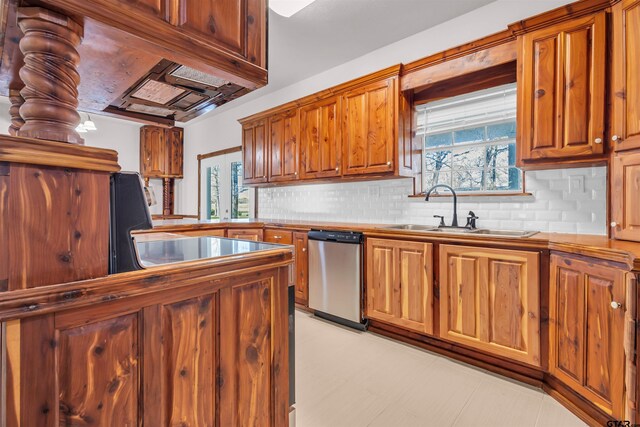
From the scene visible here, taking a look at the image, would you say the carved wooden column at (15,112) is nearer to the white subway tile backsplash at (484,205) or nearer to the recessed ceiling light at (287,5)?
the recessed ceiling light at (287,5)

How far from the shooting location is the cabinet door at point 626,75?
1.75 metres

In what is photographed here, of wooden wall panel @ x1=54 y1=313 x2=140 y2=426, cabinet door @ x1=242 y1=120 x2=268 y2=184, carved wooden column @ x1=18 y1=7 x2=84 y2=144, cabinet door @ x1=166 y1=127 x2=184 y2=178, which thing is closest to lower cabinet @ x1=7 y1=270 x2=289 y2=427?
wooden wall panel @ x1=54 y1=313 x2=140 y2=426

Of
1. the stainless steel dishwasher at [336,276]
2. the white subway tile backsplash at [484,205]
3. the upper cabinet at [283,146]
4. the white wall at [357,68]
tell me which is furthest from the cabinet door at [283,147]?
the stainless steel dishwasher at [336,276]

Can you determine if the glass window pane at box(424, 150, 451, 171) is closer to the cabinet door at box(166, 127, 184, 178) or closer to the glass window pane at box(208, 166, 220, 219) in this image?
the glass window pane at box(208, 166, 220, 219)

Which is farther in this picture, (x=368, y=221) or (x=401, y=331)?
(x=368, y=221)

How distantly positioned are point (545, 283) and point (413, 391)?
3.56 feet

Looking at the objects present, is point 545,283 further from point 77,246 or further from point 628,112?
point 77,246

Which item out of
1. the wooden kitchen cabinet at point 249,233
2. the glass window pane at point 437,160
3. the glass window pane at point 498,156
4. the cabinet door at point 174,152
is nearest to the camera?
the glass window pane at point 498,156

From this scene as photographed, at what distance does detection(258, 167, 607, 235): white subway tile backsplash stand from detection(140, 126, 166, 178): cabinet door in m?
3.36

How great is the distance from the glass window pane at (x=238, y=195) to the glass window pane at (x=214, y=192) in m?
0.46

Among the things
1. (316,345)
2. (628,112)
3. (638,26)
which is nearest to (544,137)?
(628,112)

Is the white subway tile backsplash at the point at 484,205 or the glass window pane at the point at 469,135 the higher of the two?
the glass window pane at the point at 469,135

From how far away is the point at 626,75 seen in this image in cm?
179

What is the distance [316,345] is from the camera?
2600 mm
